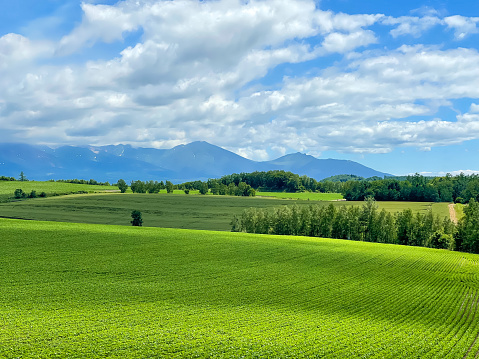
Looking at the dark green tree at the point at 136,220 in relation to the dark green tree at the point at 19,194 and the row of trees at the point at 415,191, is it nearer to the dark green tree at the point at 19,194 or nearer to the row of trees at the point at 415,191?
the dark green tree at the point at 19,194

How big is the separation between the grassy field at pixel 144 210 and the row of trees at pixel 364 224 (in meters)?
14.0

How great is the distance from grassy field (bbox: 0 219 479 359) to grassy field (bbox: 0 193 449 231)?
172 ft

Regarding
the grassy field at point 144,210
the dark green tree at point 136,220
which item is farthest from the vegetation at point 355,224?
the dark green tree at point 136,220

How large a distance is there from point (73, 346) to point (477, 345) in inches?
1082

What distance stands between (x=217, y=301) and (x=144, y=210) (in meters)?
103

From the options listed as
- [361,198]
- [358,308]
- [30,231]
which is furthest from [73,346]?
[361,198]

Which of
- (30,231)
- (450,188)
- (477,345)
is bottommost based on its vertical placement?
(477,345)

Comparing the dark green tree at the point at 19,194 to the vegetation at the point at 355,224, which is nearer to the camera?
the vegetation at the point at 355,224

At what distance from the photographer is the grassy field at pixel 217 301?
21.6 m

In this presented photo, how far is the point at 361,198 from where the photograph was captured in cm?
17975

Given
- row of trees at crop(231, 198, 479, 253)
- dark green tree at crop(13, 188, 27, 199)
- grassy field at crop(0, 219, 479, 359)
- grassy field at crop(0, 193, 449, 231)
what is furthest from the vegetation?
dark green tree at crop(13, 188, 27, 199)

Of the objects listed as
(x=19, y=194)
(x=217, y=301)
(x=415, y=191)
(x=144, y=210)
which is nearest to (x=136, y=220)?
(x=144, y=210)

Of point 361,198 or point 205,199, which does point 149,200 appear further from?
point 361,198

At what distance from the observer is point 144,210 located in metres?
129
